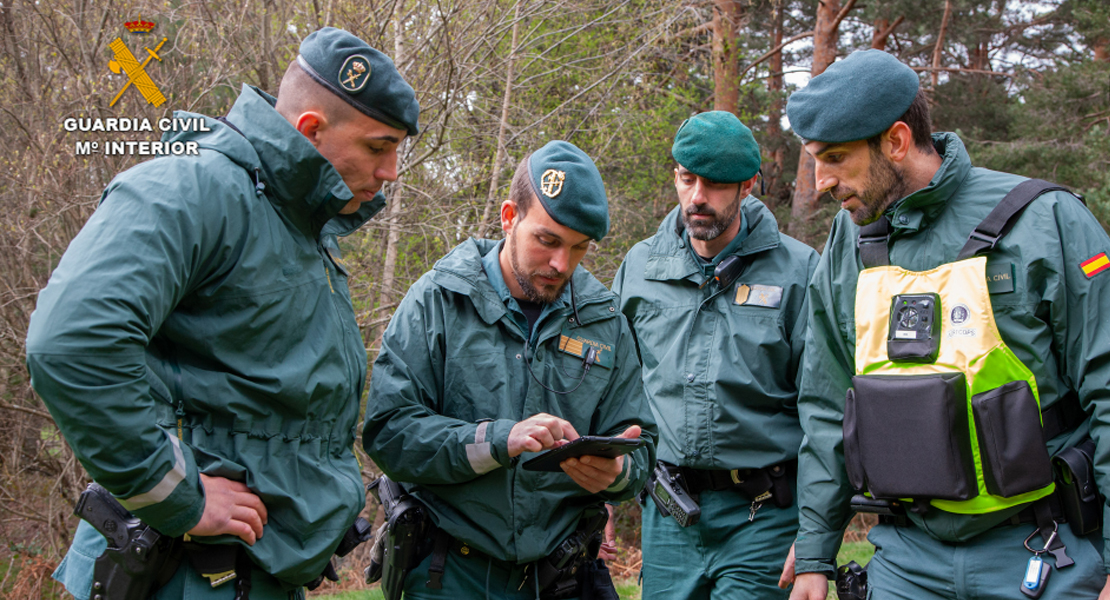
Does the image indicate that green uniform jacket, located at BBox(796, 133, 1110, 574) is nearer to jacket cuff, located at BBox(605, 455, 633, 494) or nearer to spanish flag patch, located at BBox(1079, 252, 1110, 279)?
spanish flag patch, located at BBox(1079, 252, 1110, 279)

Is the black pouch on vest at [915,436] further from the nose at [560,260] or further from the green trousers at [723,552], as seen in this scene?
the nose at [560,260]

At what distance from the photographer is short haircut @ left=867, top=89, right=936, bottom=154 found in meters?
2.99

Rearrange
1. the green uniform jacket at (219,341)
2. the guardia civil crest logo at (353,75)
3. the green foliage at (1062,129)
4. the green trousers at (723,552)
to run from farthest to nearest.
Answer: the green foliage at (1062,129) → the green trousers at (723,552) → the guardia civil crest logo at (353,75) → the green uniform jacket at (219,341)

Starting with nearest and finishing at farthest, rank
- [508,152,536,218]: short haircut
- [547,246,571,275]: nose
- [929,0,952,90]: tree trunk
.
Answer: [547,246,571,275]: nose
[508,152,536,218]: short haircut
[929,0,952,90]: tree trunk

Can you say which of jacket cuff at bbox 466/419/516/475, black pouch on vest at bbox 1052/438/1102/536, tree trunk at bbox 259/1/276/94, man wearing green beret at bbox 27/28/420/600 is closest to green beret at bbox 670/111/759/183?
man wearing green beret at bbox 27/28/420/600

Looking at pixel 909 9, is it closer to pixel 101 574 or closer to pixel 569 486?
pixel 569 486

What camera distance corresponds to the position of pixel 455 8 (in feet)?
27.2

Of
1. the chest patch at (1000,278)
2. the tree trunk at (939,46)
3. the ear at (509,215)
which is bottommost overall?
the chest patch at (1000,278)

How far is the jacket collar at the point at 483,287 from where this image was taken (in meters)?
3.07

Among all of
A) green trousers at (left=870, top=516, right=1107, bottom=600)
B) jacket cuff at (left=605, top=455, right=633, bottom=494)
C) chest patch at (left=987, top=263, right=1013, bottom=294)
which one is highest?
chest patch at (left=987, top=263, right=1013, bottom=294)

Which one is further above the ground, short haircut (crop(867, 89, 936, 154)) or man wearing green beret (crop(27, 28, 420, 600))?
short haircut (crop(867, 89, 936, 154))

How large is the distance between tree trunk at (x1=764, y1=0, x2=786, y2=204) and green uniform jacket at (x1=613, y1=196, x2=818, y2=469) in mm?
13825

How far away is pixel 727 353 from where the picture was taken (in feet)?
12.4

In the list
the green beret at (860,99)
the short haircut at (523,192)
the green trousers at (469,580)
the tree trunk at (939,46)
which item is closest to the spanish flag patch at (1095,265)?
the green beret at (860,99)
